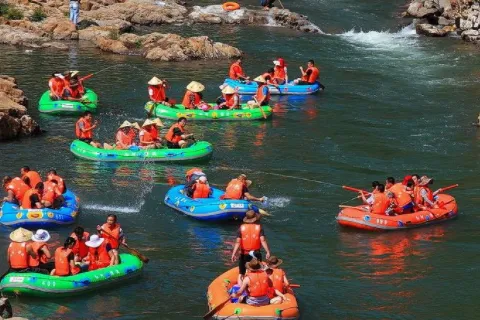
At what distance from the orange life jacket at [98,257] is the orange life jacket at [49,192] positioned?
11.7ft

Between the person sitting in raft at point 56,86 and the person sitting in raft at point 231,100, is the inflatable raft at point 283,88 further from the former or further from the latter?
the person sitting in raft at point 56,86

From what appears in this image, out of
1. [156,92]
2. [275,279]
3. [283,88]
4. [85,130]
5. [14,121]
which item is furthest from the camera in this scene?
[283,88]

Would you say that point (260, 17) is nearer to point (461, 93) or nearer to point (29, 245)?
point (461, 93)

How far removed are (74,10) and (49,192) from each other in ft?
79.8

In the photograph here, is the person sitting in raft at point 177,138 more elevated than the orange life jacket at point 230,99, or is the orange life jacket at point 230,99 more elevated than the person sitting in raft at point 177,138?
the orange life jacket at point 230,99

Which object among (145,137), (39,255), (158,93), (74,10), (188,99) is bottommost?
(39,255)

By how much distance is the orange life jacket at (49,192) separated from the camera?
890 inches

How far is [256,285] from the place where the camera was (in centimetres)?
1750

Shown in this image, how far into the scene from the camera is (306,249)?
72.6 feet

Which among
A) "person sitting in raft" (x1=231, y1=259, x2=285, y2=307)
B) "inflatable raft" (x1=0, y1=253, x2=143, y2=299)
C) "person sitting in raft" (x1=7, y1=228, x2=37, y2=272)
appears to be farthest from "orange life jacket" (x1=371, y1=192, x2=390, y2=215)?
"person sitting in raft" (x1=7, y1=228, x2=37, y2=272)

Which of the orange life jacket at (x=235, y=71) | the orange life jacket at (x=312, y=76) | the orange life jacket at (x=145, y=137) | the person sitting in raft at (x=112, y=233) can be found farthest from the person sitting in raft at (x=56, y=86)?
the person sitting in raft at (x=112, y=233)

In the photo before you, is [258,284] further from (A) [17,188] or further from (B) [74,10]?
(B) [74,10]

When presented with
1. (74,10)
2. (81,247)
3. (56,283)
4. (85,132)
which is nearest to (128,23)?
(74,10)

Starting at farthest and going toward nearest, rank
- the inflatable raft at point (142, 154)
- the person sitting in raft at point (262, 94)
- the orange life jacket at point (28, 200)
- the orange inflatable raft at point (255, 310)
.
Answer: the person sitting in raft at point (262, 94) < the inflatable raft at point (142, 154) < the orange life jacket at point (28, 200) < the orange inflatable raft at point (255, 310)
